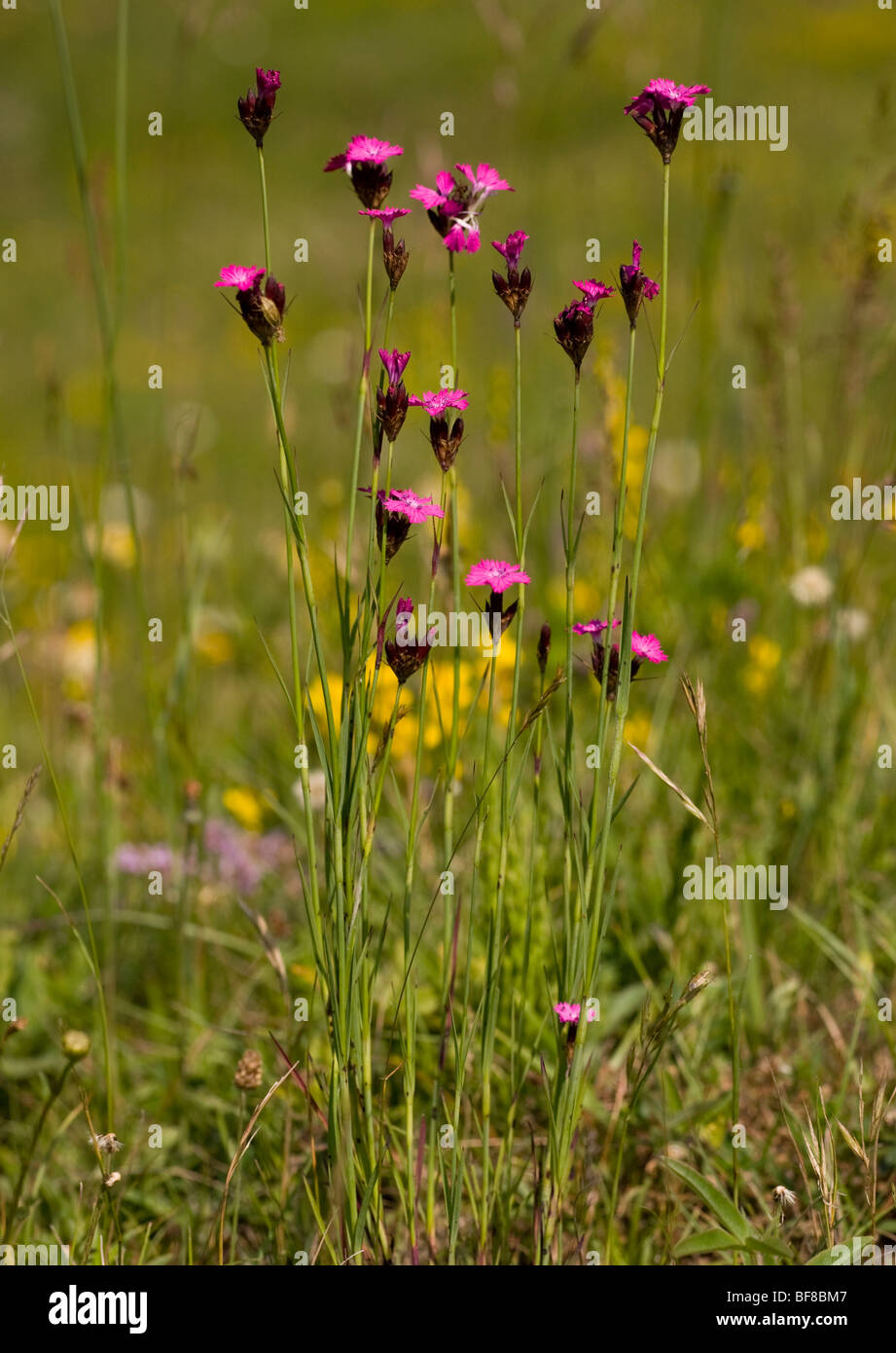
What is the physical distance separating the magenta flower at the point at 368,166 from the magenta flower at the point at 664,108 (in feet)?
0.67

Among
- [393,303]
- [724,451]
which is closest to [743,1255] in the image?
[393,303]

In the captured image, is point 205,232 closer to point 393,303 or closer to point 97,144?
point 97,144

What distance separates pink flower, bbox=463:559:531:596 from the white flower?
4.24 ft

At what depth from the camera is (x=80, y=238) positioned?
219cm

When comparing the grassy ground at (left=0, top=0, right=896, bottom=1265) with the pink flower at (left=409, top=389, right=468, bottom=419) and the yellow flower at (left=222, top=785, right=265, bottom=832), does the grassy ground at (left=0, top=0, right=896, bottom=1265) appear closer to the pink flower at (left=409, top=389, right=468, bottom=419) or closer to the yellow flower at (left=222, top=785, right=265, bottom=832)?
the yellow flower at (left=222, top=785, right=265, bottom=832)

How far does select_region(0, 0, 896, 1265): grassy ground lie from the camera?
1214 mm

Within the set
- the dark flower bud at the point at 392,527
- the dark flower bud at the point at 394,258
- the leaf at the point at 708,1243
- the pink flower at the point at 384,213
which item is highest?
the pink flower at the point at 384,213

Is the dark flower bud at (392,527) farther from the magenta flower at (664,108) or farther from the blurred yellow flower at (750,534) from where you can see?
the blurred yellow flower at (750,534)

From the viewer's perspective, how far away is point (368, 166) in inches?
39.2

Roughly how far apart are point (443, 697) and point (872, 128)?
112 cm

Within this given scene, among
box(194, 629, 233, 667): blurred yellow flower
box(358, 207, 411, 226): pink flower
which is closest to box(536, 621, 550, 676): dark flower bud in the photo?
box(358, 207, 411, 226): pink flower

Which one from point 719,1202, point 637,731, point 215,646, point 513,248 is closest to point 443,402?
point 513,248

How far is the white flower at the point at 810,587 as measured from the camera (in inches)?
87.3

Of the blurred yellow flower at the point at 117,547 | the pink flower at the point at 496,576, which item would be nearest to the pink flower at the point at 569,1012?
the pink flower at the point at 496,576
